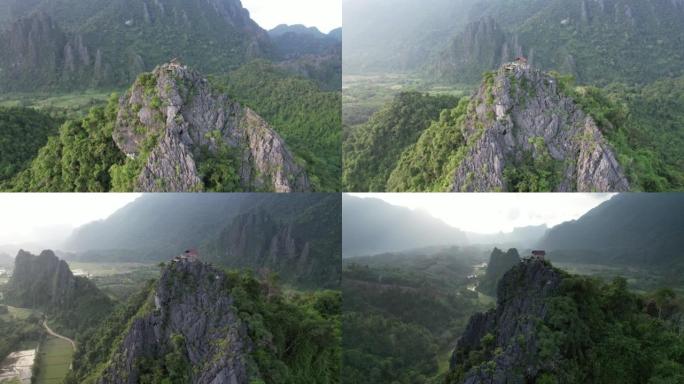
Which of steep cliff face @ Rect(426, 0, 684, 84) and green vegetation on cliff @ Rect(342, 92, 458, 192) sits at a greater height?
steep cliff face @ Rect(426, 0, 684, 84)

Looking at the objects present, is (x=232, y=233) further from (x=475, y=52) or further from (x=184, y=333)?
(x=475, y=52)

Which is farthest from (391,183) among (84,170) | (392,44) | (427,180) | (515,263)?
(392,44)

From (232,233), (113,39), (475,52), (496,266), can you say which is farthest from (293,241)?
(113,39)

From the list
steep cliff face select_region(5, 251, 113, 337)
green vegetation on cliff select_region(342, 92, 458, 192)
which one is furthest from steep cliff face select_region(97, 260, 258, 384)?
green vegetation on cliff select_region(342, 92, 458, 192)

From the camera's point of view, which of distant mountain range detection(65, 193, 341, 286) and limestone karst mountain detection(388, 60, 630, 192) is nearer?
distant mountain range detection(65, 193, 341, 286)

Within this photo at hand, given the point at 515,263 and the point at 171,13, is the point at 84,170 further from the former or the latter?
the point at 171,13

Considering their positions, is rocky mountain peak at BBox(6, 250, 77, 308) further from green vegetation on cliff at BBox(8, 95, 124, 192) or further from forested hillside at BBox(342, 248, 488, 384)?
forested hillside at BBox(342, 248, 488, 384)
